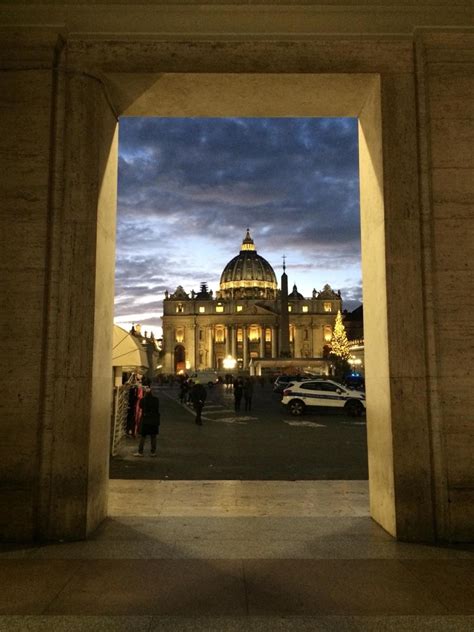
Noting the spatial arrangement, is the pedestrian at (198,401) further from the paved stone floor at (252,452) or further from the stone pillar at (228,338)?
the stone pillar at (228,338)

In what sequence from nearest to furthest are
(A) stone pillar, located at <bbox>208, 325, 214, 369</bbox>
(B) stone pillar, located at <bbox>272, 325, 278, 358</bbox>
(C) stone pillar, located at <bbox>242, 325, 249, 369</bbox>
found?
(C) stone pillar, located at <bbox>242, 325, 249, 369</bbox>
(B) stone pillar, located at <bbox>272, 325, 278, 358</bbox>
(A) stone pillar, located at <bbox>208, 325, 214, 369</bbox>

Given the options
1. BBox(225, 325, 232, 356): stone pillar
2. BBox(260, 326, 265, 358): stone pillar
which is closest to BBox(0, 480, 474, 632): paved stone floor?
BBox(260, 326, 265, 358): stone pillar

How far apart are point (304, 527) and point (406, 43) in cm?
560

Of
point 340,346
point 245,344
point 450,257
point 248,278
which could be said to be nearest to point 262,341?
point 245,344

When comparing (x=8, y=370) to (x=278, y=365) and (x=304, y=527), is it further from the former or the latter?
(x=278, y=365)

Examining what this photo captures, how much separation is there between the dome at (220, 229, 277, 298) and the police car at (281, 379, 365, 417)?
125912 mm

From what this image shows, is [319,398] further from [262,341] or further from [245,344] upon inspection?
[245,344]

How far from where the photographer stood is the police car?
75.9 ft

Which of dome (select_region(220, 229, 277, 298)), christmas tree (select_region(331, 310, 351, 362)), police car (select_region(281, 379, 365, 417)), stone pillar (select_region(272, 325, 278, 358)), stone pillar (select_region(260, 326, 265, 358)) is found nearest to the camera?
police car (select_region(281, 379, 365, 417))

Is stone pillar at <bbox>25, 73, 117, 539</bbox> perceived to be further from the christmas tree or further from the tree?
the christmas tree

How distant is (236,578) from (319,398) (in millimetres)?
19589

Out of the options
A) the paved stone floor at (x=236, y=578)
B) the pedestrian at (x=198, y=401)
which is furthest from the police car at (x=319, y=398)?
the paved stone floor at (x=236, y=578)

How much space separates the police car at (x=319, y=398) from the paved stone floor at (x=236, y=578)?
1690 cm

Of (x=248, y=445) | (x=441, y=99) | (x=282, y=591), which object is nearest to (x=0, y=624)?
(x=282, y=591)
